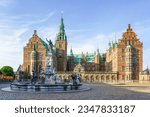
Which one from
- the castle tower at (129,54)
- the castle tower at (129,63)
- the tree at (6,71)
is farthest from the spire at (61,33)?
the castle tower at (129,63)

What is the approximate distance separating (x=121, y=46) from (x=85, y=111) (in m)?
79.5

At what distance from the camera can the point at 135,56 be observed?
88.9 metres

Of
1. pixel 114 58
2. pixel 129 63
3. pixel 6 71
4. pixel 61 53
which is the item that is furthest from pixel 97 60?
pixel 6 71

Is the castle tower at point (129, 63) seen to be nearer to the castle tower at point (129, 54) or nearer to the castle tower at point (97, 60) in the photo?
the castle tower at point (129, 54)

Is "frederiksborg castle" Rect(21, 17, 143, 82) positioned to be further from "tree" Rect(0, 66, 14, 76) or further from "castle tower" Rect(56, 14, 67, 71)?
"tree" Rect(0, 66, 14, 76)

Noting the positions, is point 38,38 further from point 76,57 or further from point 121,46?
point 76,57

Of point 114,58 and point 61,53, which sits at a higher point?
point 61,53

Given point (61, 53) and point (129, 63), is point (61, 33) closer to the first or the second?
point (61, 53)

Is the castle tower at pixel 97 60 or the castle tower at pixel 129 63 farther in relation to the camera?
the castle tower at pixel 97 60

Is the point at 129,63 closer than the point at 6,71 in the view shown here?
Yes

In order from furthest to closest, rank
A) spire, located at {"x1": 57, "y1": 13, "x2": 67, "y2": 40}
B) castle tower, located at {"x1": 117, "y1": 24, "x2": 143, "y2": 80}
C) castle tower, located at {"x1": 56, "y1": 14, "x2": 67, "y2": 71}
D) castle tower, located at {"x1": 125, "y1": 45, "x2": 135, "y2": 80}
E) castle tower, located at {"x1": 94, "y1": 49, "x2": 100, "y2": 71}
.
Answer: castle tower, located at {"x1": 94, "y1": 49, "x2": 100, "y2": 71}, spire, located at {"x1": 57, "y1": 13, "x2": 67, "y2": 40}, castle tower, located at {"x1": 56, "y1": 14, "x2": 67, "y2": 71}, castle tower, located at {"x1": 117, "y1": 24, "x2": 143, "y2": 80}, castle tower, located at {"x1": 125, "y1": 45, "x2": 135, "y2": 80}

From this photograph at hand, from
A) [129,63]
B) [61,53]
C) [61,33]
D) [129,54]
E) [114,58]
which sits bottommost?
[129,63]

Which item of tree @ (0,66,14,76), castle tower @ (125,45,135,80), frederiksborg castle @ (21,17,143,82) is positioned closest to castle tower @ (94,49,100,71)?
frederiksborg castle @ (21,17,143,82)

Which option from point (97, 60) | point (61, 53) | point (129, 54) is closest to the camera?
point (129, 54)
